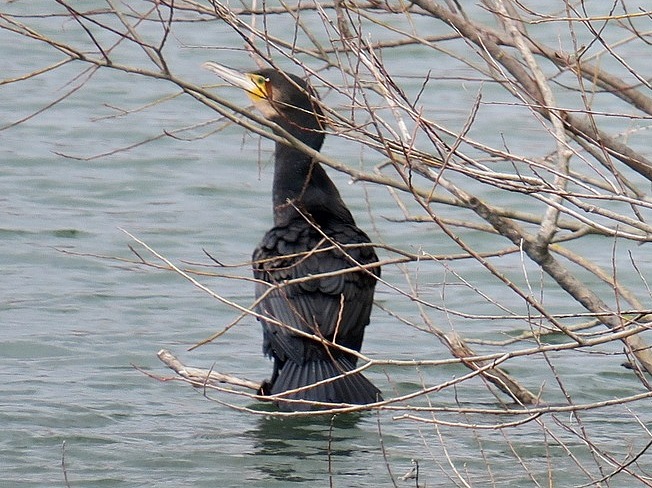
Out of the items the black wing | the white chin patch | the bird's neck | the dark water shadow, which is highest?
the white chin patch

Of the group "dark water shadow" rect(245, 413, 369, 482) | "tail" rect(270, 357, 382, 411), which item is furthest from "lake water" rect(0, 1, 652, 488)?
"tail" rect(270, 357, 382, 411)

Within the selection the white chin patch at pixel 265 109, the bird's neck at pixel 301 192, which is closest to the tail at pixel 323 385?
the bird's neck at pixel 301 192

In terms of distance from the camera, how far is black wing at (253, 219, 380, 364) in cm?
612

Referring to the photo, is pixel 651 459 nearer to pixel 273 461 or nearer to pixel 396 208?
pixel 273 461

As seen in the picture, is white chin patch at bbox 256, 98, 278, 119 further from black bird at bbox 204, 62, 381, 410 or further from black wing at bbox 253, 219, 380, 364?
black wing at bbox 253, 219, 380, 364

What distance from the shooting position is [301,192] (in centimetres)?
638

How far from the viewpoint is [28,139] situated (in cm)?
1230

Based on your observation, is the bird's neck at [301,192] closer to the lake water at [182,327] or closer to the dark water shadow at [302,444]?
the lake water at [182,327]

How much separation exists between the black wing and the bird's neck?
0.10 metres

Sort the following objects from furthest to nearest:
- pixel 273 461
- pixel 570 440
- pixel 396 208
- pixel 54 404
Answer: pixel 396 208, pixel 54 404, pixel 570 440, pixel 273 461

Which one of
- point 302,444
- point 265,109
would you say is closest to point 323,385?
point 302,444

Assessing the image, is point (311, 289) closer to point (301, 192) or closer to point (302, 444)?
point (301, 192)

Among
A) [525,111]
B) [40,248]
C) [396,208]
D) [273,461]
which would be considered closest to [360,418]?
[273,461]

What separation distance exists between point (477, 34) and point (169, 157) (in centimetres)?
764
